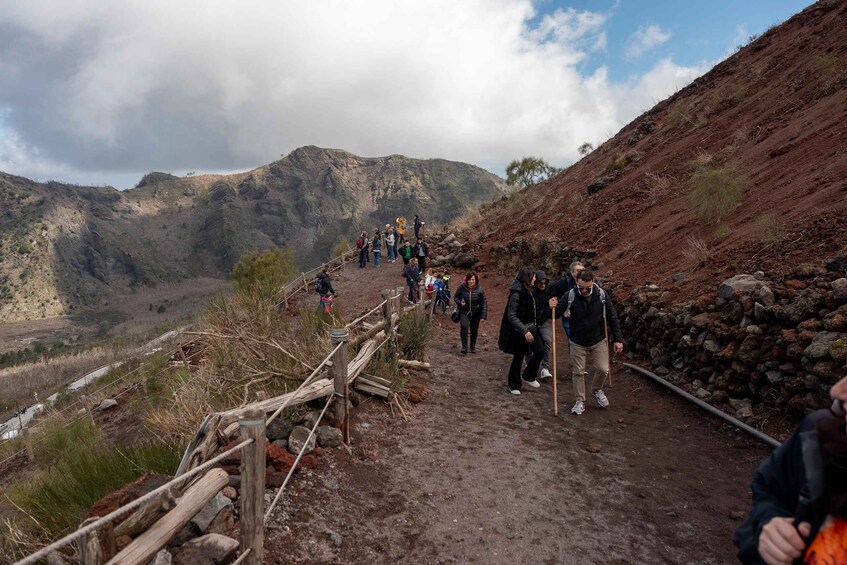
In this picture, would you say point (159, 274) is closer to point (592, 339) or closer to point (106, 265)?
point (106, 265)

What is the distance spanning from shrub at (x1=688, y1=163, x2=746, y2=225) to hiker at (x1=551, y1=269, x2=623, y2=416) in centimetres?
413

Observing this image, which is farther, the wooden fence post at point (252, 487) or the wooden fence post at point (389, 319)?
the wooden fence post at point (389, 319)

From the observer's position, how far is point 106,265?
330ft

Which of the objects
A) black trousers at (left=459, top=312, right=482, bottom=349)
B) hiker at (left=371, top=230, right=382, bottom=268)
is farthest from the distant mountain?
black trousers at (left=459, top=312, right=482, bottom=349)

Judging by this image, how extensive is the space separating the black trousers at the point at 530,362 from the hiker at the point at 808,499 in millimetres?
5214

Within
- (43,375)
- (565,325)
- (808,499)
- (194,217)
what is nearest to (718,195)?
(565,325)

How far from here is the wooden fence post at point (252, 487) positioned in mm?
2725

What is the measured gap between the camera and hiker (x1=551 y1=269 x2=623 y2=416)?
5.75 metres

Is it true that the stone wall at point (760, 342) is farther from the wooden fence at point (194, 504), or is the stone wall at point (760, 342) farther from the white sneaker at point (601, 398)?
the wooden fence at point (194, 504)

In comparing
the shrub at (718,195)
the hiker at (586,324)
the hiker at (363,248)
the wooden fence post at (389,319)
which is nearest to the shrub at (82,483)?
the wooden fence post at (389,319)

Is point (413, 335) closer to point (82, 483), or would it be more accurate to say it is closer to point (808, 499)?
point (82, 483)

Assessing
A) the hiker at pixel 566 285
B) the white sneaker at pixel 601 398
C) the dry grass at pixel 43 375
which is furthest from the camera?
the dry grass at pixel 43 375

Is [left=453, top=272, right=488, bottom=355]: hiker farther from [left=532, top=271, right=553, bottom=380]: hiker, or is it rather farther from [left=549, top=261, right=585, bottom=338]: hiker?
[left=549, top=261, right=585, bottom=338]: hiker

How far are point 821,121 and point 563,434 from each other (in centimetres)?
824
